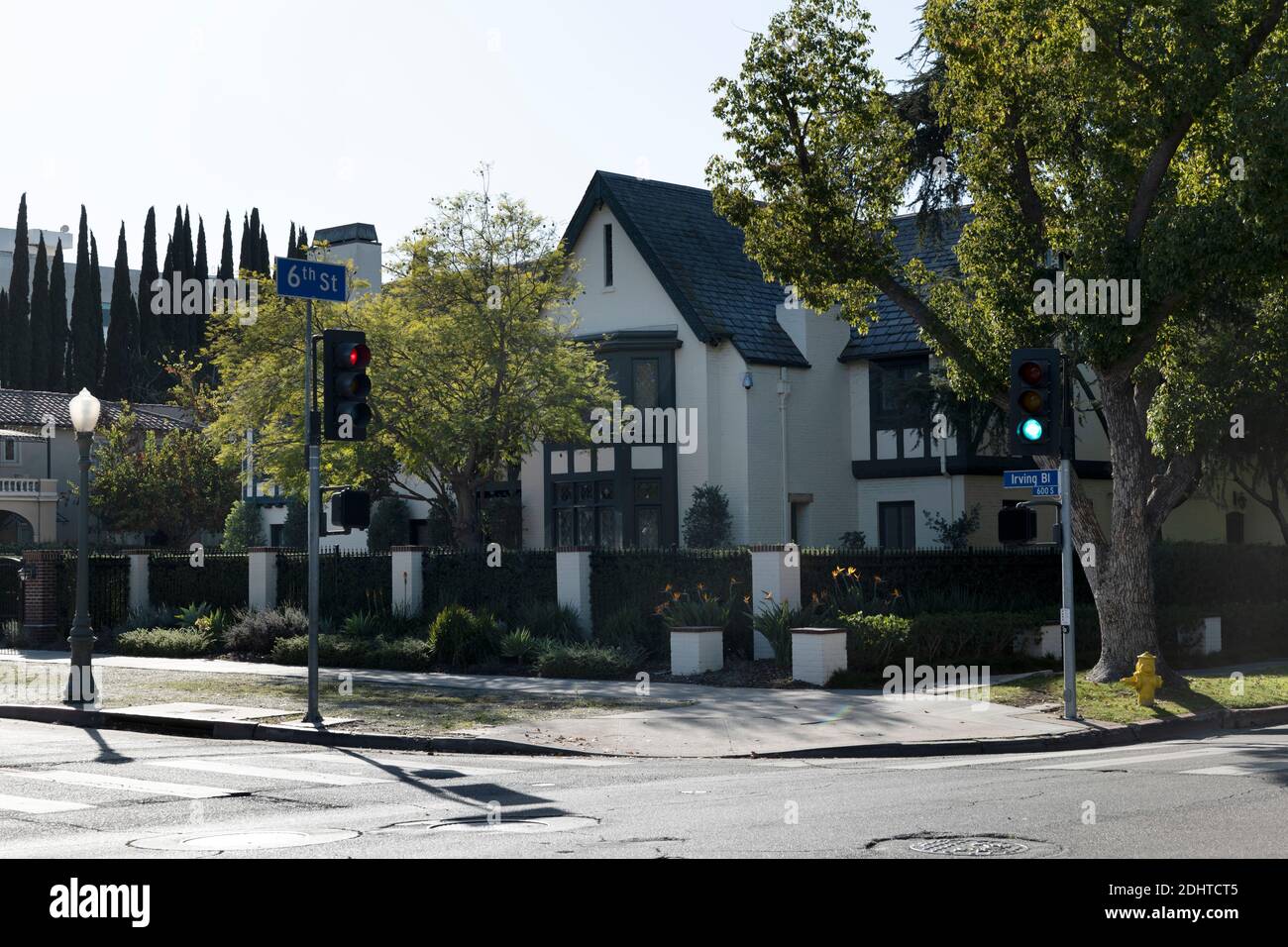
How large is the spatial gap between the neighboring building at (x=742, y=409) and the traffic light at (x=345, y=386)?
18977mm

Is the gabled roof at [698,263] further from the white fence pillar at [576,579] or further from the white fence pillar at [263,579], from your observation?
the white fence pillar at [263,579]

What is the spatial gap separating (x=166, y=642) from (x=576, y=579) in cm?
889

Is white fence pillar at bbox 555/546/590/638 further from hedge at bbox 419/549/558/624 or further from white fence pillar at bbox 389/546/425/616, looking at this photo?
white fence pillar at bbox 389/546/425/616

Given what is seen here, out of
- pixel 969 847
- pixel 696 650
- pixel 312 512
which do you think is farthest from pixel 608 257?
pixel 969 847

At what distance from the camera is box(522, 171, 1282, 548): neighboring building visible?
35406 mm

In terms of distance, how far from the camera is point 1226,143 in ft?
59.5

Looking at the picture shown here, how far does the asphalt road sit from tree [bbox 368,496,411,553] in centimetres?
2621

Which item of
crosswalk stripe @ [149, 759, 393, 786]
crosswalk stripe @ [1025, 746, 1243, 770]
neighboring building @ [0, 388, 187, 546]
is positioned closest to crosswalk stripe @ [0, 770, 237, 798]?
crosswalk stripe @ [149, 759, 393, 786]

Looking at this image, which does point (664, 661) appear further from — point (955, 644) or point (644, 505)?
point (644, 505)

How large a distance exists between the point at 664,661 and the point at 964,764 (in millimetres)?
10112

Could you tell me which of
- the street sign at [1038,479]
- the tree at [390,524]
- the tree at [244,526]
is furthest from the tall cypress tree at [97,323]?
the street sign at [1038,479]

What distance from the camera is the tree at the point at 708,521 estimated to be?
113 ft
